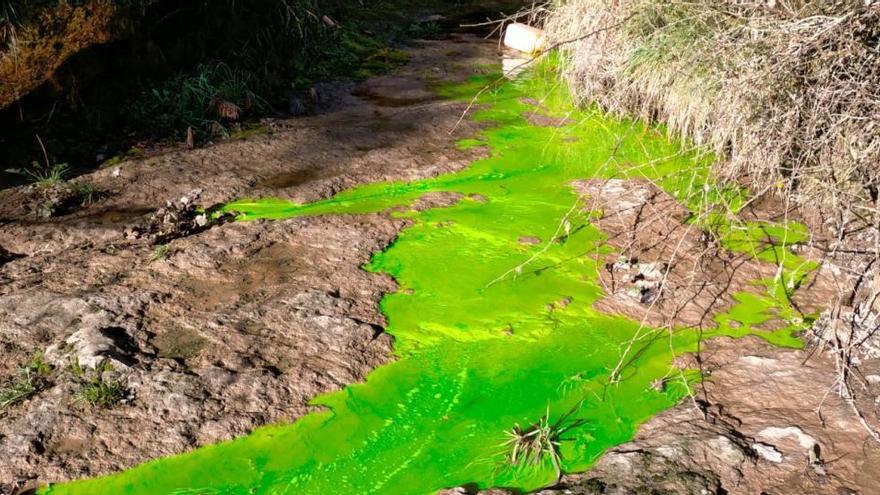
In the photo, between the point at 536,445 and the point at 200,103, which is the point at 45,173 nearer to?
the point at 200,103

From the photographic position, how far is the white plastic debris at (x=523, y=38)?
6840mm

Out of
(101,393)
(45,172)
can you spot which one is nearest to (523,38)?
(45,172)

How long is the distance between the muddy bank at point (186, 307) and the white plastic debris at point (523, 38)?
2876mm

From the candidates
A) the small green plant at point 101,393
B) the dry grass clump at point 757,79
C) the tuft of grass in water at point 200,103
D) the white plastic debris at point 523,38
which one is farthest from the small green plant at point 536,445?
the white plastic debris at point 523,38

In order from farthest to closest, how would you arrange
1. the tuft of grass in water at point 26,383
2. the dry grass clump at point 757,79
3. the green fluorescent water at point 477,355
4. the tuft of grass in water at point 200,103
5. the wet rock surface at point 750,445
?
the tuft of grass in water at point 200,103 < the dry grass clump at point 757,79 < the tuft of grass in water at point 26,383 < the green fluorescent water at point 477,355 < the wet rock surface at point 750,445

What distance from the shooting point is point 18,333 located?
105 inches

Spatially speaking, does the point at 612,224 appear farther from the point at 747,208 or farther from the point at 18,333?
the point at 18,333

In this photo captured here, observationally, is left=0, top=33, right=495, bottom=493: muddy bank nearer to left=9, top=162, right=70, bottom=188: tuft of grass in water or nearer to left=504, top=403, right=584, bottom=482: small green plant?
left=9, top=162, right=70, bottom=188: tuft of grass in water

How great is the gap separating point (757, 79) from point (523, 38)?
4291 millimetres

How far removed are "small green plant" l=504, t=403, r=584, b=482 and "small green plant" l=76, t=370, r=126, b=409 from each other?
1.22m

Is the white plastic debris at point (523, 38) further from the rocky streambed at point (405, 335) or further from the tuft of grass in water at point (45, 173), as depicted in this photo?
the tuft of grass in water at point (45, 173)

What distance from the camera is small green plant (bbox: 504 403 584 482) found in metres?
2.28

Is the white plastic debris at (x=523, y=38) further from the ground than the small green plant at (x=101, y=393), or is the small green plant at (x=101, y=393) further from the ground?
the white plastic debris at (x=523, y=38)

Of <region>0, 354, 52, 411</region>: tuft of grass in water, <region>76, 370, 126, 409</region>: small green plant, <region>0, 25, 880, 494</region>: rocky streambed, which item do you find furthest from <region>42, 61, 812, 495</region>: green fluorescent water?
<region>0, 354, 52, 411</region>: tuft of grass in water
